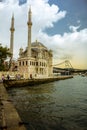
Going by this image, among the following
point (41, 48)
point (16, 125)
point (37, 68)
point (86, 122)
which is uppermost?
point (41, 48)

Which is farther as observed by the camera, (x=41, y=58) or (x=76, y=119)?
(x=41, y=58)

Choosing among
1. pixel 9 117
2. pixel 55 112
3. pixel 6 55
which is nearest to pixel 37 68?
pixel 6 55

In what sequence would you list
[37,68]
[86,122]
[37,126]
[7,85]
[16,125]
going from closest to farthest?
[16,125]
[37,126]
[86,122]
[7,85]
[37,68]

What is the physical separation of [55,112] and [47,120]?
2776mm

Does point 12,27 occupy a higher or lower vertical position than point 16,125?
higher

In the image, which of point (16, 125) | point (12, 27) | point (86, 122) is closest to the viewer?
point (16, 125)

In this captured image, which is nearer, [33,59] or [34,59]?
[33,59]

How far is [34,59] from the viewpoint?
89500 mm

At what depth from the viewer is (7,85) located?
41375 mm

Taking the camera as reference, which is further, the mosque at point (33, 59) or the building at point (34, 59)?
the building at point (34, 59)

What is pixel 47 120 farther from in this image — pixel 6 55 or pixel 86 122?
pixel 6 55

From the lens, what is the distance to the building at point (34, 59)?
3105 inches

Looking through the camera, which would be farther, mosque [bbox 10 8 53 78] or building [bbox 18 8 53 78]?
building [bbox 18 8 53 78]

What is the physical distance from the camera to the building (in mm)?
78875
